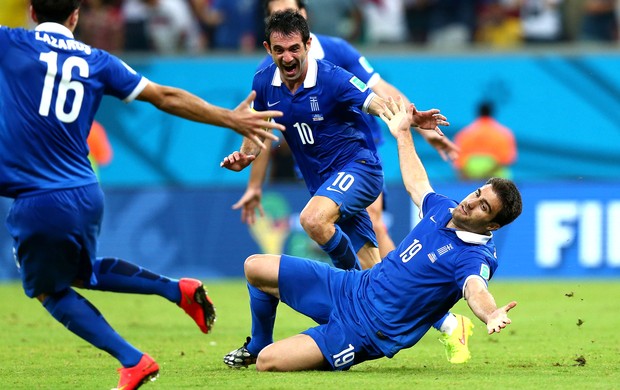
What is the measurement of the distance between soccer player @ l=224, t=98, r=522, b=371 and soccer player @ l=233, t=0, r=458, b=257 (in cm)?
178

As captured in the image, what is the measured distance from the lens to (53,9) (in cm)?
671

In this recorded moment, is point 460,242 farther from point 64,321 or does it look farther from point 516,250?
point 516,250

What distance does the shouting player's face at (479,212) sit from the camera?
7305 millimetres

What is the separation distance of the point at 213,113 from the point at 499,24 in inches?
541

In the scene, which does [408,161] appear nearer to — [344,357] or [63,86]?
[344,357]

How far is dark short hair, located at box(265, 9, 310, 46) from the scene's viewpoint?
866cm

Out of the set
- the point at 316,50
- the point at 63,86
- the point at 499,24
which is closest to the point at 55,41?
the point at 63,86

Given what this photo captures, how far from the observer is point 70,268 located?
22.3 feet

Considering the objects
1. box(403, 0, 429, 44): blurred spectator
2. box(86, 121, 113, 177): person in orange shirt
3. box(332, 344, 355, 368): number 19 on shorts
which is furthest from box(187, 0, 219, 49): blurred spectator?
box(332, 344, 355, 368): number 19 on shorts

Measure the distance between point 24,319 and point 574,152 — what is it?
34.9ft

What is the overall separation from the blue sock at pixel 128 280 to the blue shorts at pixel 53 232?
2.38 ft

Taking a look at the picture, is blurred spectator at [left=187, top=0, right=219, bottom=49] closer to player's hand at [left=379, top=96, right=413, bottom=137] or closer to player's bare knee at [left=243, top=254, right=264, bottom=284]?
player's hand at [left=379, top=96, right=413, bottom=137]

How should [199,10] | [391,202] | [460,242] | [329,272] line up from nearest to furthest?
[460,242] → [329,272] → [391,202] → [199,10]

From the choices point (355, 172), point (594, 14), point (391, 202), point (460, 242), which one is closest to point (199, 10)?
point (391, 202)
